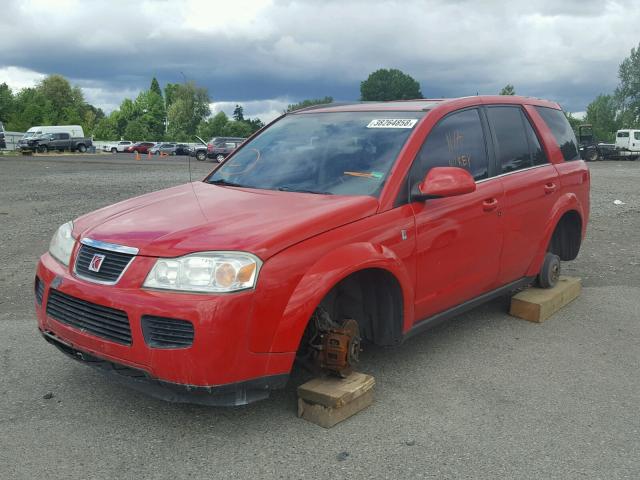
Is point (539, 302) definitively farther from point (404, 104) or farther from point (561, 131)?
point (404, 104)

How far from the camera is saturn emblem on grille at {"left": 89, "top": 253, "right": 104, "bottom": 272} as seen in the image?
10.4 ft

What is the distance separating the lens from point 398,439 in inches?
126

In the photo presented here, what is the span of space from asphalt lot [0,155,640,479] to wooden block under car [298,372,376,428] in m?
0.06

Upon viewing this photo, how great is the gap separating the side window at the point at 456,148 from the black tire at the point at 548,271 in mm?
1447

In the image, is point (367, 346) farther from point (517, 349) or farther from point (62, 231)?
point (62, 231)

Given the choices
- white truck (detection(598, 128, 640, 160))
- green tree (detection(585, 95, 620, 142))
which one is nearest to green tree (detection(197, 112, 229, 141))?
green tree (detection(585, 95, 620, 142))

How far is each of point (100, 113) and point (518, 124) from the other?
496 feet

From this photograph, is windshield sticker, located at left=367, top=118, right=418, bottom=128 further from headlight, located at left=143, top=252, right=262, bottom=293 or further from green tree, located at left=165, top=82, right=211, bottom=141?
green tree, located at left=165, top=82, right=211, bottom=141

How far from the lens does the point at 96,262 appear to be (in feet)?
10.5

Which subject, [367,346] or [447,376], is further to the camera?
[367,346]

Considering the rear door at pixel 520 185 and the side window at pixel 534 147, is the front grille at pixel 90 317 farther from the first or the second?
the side window at pixel 534 147

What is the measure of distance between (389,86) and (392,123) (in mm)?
76626

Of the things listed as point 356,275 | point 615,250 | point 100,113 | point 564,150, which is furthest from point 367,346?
point 100,113

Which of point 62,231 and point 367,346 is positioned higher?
point 62,231
